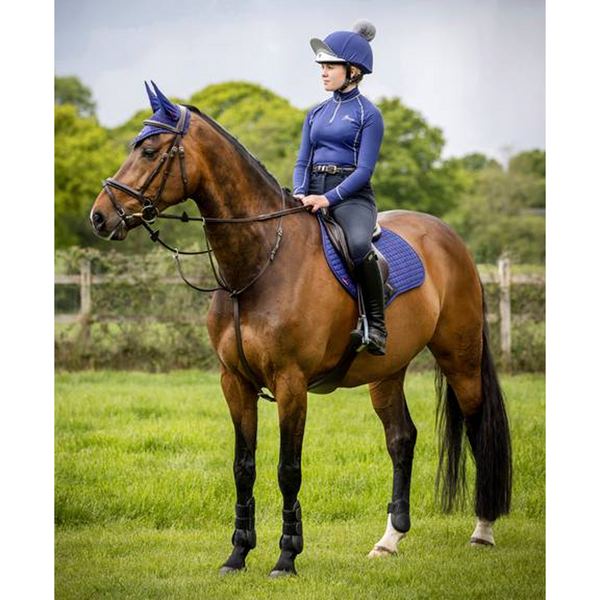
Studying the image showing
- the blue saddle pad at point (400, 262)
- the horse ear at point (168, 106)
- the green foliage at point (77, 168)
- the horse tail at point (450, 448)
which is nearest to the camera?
the horse ear at point (168, 106)

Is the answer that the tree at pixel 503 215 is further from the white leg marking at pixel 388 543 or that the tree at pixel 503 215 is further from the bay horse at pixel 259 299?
the white leg marking at pixel 388 543

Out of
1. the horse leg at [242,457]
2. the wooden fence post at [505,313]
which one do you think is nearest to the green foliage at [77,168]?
the wooden fence post at [505,313]

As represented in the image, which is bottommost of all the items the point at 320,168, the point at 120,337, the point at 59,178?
the point at 120,337

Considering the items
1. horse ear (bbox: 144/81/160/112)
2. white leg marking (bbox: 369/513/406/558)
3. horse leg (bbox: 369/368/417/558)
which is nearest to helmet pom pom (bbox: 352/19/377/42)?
horse ear (bbox: 144/81/160/112)

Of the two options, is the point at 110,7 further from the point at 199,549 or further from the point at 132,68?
the point at 199,549

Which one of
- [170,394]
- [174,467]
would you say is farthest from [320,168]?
[170,394]

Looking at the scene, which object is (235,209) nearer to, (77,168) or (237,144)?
(237,144)

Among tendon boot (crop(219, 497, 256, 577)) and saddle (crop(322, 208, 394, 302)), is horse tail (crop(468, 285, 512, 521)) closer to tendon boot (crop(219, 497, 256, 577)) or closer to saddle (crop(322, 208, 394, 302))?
saddle (crop(322, 208, 394, 302))

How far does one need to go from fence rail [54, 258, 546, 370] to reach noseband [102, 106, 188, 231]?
304 inches

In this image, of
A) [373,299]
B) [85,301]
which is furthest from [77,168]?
[373,299]

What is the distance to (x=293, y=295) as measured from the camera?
17.4 feet

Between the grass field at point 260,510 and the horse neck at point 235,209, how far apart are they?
73.3 inches

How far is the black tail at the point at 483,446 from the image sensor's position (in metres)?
6.46

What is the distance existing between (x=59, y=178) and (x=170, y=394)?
13067mm
